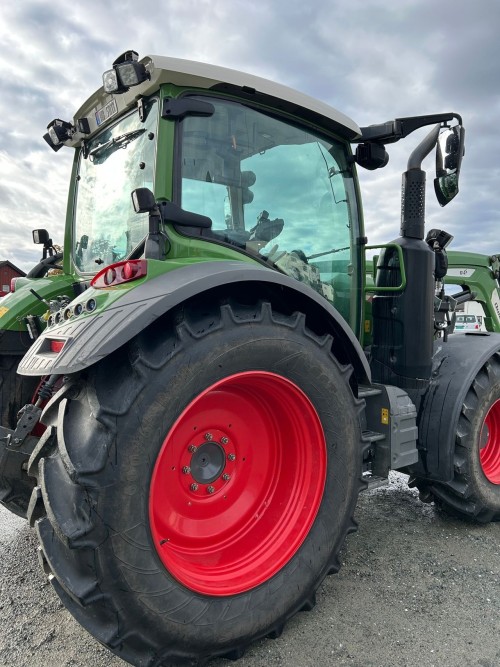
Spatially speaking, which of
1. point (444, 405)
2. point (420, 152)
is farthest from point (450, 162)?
point (444, 405)

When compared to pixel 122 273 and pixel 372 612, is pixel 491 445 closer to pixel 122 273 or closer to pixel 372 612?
pixel 372 612

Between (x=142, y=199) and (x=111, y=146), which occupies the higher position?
(x=111, y=146)

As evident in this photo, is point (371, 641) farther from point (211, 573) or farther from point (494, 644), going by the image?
point (211, 573)

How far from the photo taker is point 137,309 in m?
1.70

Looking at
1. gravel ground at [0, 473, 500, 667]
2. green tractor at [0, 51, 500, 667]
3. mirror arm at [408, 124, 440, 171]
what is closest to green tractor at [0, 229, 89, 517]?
green tractor at [0, 51, 500, 667]

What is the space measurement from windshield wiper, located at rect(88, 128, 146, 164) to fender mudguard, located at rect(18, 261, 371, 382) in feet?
3.06

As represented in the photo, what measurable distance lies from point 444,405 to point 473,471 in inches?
17.8

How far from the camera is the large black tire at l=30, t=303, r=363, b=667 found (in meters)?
1.61

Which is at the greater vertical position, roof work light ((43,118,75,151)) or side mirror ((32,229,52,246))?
roof work light ((43,118,75,151))

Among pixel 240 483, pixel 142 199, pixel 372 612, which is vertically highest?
pixel 142 199

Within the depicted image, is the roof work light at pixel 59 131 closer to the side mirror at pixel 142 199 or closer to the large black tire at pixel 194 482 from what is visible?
the side mirror at pixel 142 199

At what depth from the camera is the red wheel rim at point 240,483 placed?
203 cm

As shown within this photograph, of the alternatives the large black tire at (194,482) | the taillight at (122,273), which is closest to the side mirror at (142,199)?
the taillight at (122,273)

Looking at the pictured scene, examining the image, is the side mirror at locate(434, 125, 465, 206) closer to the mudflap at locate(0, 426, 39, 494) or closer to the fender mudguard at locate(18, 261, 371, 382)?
the fender mudguard at locate(18, 261, 371, 382)
